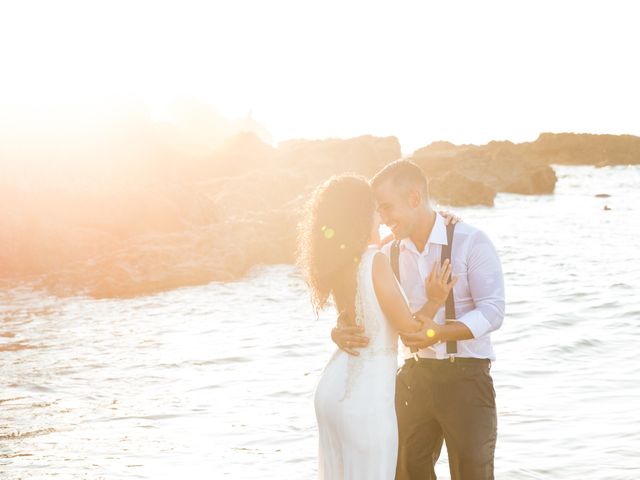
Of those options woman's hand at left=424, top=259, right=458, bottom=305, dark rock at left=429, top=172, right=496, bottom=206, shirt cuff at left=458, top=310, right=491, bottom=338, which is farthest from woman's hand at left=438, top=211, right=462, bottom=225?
dark rock at left=429, top=172, right=496, bottom=206

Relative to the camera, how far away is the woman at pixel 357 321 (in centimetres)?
384

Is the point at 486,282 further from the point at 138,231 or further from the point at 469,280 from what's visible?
the point at 138,231

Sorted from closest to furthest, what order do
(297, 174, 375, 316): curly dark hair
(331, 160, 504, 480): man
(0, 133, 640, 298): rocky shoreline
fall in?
(297, 174, 375, 316): curly dark hair < (331, 160, 504, 480): man < (0, 133, 640, 298): rocky shoreline

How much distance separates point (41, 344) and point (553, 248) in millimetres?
17355

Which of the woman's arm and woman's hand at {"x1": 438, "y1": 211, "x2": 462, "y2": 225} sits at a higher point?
woman's hand at {"x1": 438, "y1": 211, "x2": 462, "y2": 225}

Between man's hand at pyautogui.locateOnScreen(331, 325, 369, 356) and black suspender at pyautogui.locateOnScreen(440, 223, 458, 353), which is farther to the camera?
black suspender at pyautogui.locateOnScreen(440, 223, 458, 353)

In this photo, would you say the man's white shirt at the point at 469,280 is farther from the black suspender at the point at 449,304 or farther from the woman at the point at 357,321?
the woman at the point at 357,321

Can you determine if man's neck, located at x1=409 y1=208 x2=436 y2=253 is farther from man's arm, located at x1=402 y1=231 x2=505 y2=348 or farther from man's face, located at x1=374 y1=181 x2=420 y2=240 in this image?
man's arm, located at x1=402 y1=231 x2=505 y2=348

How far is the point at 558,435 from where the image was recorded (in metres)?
7.52

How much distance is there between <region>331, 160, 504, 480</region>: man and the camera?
13.5 feet

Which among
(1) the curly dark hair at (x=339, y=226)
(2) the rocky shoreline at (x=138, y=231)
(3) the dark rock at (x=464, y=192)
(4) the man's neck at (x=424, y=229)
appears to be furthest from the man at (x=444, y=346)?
(3) the dark rock at (x=464, y=192)

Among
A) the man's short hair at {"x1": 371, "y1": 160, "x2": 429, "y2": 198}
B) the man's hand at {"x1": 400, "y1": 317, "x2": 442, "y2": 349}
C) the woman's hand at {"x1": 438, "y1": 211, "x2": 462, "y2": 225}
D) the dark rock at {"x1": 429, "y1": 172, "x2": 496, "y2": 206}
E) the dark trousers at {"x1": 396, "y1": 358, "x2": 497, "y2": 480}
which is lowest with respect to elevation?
the dark rock at {"x1": 429, "y1": 172, "x2": 496, "y2": 206}

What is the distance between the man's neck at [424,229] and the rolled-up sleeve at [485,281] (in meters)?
0.22

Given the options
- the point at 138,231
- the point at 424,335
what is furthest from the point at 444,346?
the point at 138,231
